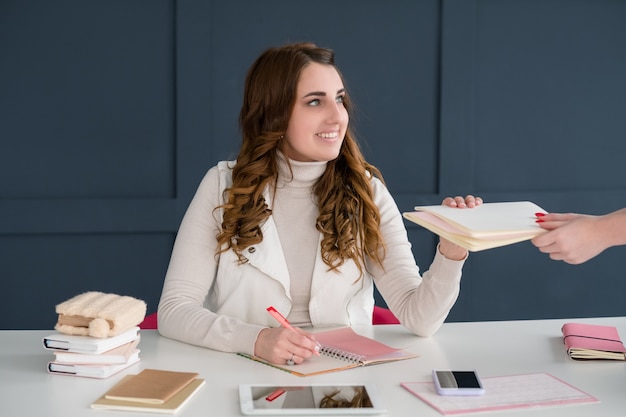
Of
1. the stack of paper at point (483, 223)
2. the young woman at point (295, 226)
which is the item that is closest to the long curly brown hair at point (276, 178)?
the young woman at point (295, 226)

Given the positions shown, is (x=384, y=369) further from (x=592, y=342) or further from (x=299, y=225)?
(x=299, y=225)

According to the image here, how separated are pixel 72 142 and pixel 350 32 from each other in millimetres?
1461

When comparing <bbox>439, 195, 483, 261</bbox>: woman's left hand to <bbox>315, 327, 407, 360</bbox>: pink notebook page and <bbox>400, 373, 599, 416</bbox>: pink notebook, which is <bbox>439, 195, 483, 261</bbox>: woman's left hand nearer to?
<bbox>315, 327, 407, 360</bbox>: pink notebook page

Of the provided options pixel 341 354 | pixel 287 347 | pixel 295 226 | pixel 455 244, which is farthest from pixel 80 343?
pixel 455 244

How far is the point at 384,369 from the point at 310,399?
11.4 inches

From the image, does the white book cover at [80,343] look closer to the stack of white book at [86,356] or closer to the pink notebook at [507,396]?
the stack of white book at [86,356]

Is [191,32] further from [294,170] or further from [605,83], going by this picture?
[605,83]

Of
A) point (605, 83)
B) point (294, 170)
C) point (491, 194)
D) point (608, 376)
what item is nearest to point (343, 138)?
point (294, 170)

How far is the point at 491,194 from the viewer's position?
4387 mm

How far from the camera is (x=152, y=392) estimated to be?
176cm

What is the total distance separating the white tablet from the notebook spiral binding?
0.66 ft

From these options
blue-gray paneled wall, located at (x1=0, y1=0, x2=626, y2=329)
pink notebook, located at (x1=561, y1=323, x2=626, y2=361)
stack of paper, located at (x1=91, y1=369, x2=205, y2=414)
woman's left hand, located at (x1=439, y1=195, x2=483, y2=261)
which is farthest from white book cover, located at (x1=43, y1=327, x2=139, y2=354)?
blue-gray paneled wall, located at (x1=0, y1=0, x2=626, y2=329)

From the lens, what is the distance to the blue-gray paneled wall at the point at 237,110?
161 inches

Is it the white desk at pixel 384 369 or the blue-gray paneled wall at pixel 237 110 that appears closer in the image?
the white desk at pixel 384 369
